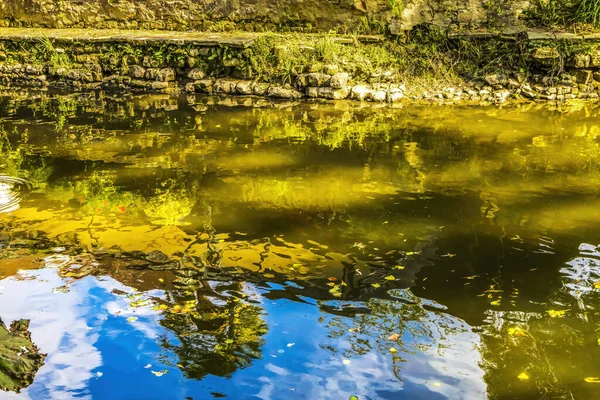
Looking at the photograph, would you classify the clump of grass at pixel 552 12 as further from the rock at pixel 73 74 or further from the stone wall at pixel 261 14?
the rock at pixel 73 74

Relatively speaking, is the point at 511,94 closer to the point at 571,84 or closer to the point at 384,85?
the point at 571,84

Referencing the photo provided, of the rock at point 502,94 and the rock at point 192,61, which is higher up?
the rock at point 192,61

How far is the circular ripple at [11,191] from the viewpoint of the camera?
25.1 ft

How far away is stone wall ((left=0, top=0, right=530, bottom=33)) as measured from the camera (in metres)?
13.3

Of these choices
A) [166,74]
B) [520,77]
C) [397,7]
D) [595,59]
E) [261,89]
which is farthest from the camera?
[166,74]

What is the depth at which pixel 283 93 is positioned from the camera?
42.8 ft

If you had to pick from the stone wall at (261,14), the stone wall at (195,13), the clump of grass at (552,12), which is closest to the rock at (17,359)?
the stone wall at (261,14)

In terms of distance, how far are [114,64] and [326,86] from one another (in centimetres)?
511

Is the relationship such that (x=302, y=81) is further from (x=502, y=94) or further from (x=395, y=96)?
(x=502, y=94)

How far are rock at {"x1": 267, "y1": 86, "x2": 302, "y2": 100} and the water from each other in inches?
97.2

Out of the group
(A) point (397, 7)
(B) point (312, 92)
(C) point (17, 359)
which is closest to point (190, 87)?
(B) point (312, 92)

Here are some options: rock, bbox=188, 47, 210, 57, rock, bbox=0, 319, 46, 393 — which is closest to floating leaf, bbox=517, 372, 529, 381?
rock, bbox=0, 319, 46, 393

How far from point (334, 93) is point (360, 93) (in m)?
0.50

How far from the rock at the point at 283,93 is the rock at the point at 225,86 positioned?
892 millimetres
